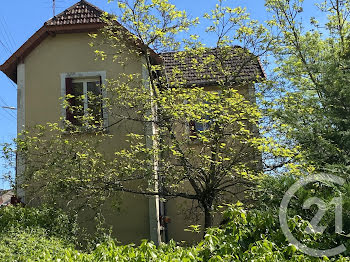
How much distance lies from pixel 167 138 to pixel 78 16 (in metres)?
4.79

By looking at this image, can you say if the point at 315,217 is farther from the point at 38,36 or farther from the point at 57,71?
the point at 38,36

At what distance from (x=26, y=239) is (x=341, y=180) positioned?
17.5 feet

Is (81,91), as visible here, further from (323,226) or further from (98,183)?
(323,226)

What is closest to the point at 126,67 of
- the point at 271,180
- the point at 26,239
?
the point at 26,239

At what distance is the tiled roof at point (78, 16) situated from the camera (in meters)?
12.4

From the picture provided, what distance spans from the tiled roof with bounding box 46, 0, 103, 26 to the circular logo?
Result: 8444 mm

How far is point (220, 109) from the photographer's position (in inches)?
382

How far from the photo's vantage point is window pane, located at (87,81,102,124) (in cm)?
1105

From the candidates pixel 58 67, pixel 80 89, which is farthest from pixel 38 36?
pixel 80 89

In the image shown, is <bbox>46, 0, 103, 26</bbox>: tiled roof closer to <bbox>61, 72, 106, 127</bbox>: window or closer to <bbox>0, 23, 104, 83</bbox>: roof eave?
<bbox>0, 23, 104, 83</bbox>: roof eave

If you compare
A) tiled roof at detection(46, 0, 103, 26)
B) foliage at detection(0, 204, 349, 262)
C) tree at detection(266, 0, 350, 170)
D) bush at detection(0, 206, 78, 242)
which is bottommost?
bush at detection(0, 206, 78, 242)

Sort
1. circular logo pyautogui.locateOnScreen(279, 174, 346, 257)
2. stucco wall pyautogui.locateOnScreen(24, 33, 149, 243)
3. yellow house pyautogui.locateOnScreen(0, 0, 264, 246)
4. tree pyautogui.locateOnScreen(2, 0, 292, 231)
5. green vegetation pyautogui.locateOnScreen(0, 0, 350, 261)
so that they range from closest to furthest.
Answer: circular logo pyautogui.locateOnScreen(279, 174, 346, 257)
green vegetation pyautogui.locateOnScreen(0, 0, 350, 261)
tree pyautogui.locateOnScreen(2, 0, 292, 231)
stucco wall pyautogui.locateOnScreen(24, 33, 149, 243)
yellow house pyautogui.locateOnScreen(0, 0, 264, 246)

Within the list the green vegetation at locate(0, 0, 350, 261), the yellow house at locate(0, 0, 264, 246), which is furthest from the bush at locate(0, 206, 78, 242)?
the yellow house at locate(0, 0, 264, 246)

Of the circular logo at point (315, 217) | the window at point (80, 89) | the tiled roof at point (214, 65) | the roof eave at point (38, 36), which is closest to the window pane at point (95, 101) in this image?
the window at point (80, 89)
